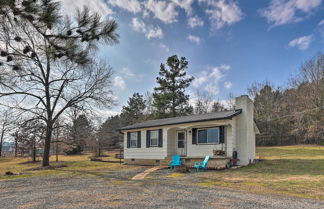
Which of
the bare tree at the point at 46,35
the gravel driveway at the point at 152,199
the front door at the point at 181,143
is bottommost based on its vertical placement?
the gravel driveway at the point at 152,199

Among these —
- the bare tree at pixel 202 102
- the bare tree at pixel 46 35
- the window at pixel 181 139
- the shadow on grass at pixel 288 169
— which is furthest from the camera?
the bare tree at pixel 202 102

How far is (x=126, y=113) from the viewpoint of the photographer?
41.6 metres

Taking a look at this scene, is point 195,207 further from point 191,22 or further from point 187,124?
point 191,22

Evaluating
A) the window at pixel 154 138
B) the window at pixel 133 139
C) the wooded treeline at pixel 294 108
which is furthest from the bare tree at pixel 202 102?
the window at pixel 154 138

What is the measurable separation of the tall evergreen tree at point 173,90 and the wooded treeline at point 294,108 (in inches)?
485

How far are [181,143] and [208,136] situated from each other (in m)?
2.58

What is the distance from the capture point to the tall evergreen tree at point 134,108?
4023 centimetres

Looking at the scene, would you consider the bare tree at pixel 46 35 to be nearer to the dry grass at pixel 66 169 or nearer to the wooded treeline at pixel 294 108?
the dry grass at pixel 66 169

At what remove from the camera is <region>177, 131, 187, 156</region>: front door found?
15062 millimetres

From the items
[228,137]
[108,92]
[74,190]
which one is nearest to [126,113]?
[108,92]

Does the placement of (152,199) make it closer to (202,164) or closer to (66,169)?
(202,164)

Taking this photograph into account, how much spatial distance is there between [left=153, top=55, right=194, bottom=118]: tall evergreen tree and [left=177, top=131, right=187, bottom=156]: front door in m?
15.4

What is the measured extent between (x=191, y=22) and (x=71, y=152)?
2848cm

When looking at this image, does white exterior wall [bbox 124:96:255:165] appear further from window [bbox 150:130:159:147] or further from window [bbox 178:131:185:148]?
window [bbox 150:130:159:147]
